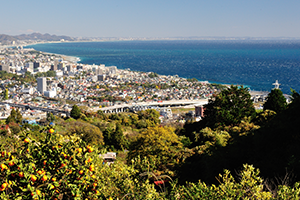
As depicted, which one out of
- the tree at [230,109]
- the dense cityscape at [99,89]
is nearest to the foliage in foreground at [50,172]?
the tree at [230,109]

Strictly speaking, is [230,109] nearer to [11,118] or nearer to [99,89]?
[11,118]

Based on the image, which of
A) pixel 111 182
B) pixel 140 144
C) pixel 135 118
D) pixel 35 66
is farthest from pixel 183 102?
pixel 35 66

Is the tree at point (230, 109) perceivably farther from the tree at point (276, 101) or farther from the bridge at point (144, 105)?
the bridge at point (144, 105)

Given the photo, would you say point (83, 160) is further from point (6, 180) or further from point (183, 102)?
point (183, 102)

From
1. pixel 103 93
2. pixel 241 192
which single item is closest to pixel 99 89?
pixel 103 93

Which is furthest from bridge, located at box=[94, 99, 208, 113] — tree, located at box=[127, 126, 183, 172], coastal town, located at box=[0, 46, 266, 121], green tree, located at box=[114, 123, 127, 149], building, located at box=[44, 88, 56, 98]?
tree, located at box=[127, 126, 183, 172]
